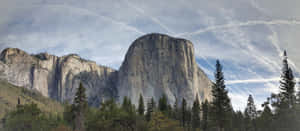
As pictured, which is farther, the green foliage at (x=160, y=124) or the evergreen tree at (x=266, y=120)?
the evergreen tree at (x=266, y=120)

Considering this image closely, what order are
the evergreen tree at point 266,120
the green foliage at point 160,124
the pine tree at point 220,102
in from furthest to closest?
the evergreen tree at point 266,120
the pine tree at point 220,102
the green foliage at point 160,124

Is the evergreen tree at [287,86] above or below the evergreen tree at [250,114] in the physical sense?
above

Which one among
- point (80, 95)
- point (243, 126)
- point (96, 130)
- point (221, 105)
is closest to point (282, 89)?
point (221, 105)

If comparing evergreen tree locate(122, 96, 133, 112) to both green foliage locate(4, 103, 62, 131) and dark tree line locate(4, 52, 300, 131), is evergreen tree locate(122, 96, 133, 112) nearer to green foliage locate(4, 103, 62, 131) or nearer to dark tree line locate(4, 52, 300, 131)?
dark tree line locate(4, 52, 300, 131)

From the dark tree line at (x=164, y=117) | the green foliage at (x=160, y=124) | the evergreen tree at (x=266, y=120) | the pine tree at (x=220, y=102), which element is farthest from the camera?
the evergreen tree at (x=266, y=120)

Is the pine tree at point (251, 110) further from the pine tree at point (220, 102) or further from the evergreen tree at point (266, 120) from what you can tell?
the pine tree at point (220, 102)

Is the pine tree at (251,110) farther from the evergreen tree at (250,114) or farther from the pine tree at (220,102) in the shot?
the pine tree at (220,102)

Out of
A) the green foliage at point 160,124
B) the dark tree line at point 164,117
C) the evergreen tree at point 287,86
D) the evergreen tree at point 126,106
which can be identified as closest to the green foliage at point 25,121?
the dark tree line at point 164,117

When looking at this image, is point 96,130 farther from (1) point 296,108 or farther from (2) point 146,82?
(2) point 146,82

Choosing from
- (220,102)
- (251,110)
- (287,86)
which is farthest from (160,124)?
(251,110)

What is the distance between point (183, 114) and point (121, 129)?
118 feet

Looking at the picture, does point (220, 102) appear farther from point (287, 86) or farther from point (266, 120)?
point (266, 120)

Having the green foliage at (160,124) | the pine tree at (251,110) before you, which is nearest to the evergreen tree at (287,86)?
the green foliage at (160,124)

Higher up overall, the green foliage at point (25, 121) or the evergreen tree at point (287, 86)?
the evergreen tree at point (287, 86)
